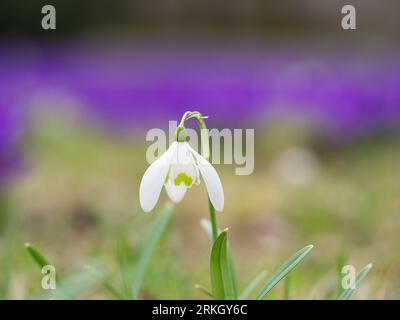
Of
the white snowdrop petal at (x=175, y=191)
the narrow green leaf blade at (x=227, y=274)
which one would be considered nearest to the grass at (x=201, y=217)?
the narrow green leaf blade at (x=227, y=274)

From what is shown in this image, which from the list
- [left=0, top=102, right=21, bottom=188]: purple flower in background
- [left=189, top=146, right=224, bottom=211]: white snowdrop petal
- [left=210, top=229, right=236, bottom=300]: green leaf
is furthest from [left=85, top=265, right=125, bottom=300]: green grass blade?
[left=0, top=102, right=21, bottom=188]: purple flower in background

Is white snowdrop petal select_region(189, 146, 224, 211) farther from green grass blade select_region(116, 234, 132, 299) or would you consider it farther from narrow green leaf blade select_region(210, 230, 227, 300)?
green grass blade select_region(116, 234, 132, 299)

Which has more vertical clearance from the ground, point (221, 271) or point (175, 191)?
point (175, 191)

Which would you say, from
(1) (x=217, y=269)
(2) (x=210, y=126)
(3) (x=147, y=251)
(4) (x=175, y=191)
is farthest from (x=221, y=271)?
(2) (x=210, y=126)

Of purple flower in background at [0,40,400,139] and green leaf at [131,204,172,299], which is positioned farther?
purple flower in background at [0,40,400,139]

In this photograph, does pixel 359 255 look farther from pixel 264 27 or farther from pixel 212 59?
pixel 264 27

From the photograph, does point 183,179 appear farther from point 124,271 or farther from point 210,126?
point 210,126
